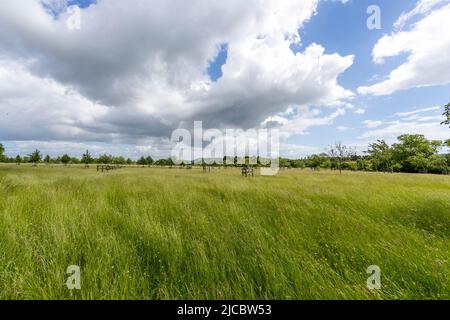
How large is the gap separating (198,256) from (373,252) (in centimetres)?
271

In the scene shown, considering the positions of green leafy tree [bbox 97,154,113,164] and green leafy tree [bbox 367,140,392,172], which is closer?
green leafy tree [bbox 367,140,392,172]

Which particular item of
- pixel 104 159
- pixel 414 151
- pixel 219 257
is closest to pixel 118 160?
pixel 104 159

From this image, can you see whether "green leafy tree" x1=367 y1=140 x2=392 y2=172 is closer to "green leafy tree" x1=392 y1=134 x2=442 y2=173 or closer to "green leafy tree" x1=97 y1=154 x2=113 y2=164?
"green leafy tree" x1=392 y1=134 x2=442 y2=173

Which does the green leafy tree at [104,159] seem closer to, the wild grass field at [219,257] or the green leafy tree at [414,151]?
the wild grass field at [219,257]

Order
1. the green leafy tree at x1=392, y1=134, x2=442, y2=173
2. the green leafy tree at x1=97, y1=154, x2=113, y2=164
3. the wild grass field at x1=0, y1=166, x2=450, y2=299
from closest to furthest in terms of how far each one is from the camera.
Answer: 1. the wild grass field at x1=0, y1=166, x2=450, y2=299
2. the green leafy tree at x1=392, y1=134, x2=442, y2=173
3. the green leafy tree at x1=97, y1=154, x2=113, y2=164

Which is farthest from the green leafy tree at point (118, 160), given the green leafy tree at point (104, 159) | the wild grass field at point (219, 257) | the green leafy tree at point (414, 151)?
the green leafy tree at point (414, 151)

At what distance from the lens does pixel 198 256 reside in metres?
2.63

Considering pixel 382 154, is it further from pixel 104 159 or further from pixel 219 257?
pixel 104 159

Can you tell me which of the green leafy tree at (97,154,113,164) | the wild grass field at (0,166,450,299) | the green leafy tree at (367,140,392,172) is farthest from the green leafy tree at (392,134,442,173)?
the green leafy tree at (97,154,113,164)

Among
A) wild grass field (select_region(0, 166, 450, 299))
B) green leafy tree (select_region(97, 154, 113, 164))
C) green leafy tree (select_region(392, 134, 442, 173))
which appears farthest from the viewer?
green leafy tree (select_region(97, 154, 113, 164))

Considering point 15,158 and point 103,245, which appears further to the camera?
point 15,158
